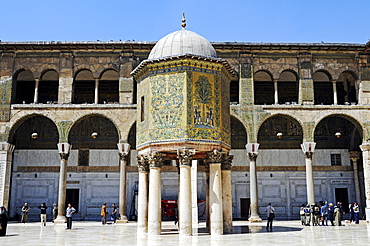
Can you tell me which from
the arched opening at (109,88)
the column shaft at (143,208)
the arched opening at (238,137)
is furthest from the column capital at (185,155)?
the arched opening at (109,88)

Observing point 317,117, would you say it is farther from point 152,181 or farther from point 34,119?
point 34,119

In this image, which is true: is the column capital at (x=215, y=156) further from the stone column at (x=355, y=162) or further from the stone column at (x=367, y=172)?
the stone column at (x=355, y=162)

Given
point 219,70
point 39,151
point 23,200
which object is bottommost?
point 23,200

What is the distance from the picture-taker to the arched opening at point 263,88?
2339 cm

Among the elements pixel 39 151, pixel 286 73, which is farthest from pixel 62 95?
pixel 286 73

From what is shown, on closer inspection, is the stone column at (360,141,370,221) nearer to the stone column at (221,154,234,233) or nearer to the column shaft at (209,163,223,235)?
the stone column at (221,154,234,233)

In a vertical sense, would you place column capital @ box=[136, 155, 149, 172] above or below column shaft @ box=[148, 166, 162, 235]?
above

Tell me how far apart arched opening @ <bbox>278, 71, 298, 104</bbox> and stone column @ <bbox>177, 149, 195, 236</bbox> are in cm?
1279

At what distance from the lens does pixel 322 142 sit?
23453mm

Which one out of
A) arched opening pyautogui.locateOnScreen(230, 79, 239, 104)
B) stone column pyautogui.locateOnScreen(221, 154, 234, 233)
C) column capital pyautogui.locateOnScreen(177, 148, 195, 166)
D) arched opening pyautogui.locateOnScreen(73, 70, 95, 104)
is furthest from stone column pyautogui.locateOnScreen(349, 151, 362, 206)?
arched opening pyautogui.locateOnScreen(73, 70, 95, 104)

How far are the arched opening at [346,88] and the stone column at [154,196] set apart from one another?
14.3 metres

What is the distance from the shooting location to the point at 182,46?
12797mm

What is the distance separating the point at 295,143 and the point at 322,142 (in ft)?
5.25

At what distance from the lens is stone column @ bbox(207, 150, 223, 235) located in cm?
1192
